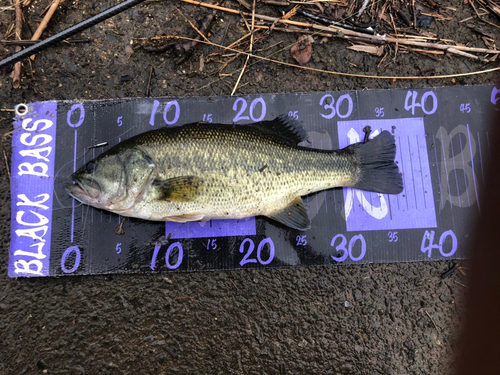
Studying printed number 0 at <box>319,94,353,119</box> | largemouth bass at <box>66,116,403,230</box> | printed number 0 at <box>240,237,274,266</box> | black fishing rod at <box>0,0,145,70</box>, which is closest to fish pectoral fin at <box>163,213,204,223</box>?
largemouth bass at <box>66,116,403,230</box>

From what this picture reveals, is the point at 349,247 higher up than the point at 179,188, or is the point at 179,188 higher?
the point at 179,188

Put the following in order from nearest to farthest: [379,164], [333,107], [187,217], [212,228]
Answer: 1. [187,217]
2. [379,164]
3. [212,228]
4. [333,107]

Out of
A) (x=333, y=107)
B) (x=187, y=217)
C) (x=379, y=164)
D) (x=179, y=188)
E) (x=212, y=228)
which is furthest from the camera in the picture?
(x=333, y=107)

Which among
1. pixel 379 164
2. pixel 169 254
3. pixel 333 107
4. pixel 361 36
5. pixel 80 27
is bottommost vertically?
pixel 169 254

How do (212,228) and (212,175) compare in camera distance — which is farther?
(212,228)

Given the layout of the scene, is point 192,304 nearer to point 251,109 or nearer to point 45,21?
point 251,109

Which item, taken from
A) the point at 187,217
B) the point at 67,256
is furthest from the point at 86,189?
the point at 187,217
